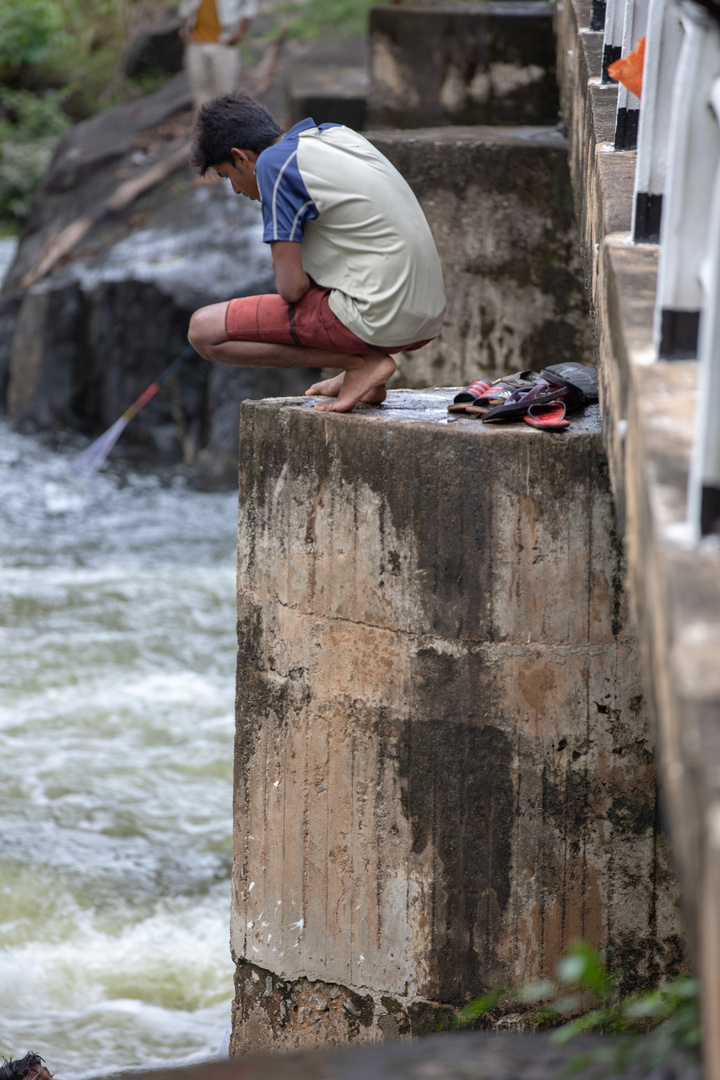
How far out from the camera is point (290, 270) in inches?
154

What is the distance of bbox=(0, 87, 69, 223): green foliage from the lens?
21.5 metres

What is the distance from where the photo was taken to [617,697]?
3742 millimetres

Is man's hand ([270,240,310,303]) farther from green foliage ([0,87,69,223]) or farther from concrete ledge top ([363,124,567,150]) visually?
green foliage ([0,87,69,223])

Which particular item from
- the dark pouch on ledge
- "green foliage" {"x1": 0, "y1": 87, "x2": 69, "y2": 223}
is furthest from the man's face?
"green foliage" {"x1": 0, "y1": 87, "x2": 69, "y2": 223}

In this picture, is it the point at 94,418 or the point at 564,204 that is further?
the point at 94,418

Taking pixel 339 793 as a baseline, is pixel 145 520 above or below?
below

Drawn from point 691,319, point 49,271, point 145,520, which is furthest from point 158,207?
point 691,319

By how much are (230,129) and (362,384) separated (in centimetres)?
84

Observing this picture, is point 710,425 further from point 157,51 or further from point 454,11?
point 157,51

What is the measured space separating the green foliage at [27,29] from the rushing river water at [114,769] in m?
13.0

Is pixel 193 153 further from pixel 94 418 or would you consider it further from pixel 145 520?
pixel 94 418

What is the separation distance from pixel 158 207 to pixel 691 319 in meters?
12.9

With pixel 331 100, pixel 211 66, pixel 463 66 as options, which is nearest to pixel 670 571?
pixel 463 66

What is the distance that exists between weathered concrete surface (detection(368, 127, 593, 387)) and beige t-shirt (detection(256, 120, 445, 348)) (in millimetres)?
2554
